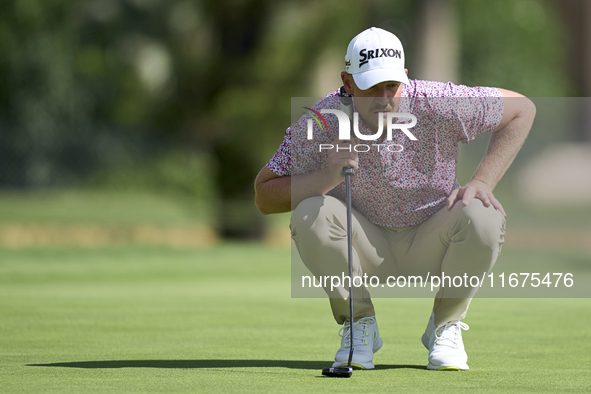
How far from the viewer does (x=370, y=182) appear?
12.8 ft

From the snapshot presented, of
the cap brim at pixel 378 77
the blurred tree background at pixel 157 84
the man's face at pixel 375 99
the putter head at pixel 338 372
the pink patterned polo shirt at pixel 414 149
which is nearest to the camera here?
the putter head at pixel 338 372

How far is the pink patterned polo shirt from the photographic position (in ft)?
12.6

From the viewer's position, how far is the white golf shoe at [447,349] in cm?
365

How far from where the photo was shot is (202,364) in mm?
3828

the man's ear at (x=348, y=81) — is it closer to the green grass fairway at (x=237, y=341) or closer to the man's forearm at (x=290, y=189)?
the man's forearm at (x=290, y=189)

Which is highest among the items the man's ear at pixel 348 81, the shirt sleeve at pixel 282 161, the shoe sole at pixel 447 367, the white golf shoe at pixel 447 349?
the man's ear at pixel 348 81

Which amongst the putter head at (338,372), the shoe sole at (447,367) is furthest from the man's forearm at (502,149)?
the putter head at (338,372)

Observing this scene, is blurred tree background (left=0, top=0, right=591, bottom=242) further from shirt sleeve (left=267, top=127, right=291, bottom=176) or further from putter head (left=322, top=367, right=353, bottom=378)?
putter head (left=322, top=367, right=353, bottom=378)

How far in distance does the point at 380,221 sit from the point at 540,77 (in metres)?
35.0

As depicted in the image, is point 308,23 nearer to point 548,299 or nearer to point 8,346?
point 548,299

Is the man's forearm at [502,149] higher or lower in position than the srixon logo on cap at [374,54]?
lower

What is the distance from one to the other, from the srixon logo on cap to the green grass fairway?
1.17 meters

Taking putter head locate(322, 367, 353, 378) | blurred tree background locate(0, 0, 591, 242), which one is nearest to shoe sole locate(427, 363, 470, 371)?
putter head locate(322, 367, 353, 378)

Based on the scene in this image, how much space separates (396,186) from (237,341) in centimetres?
127
